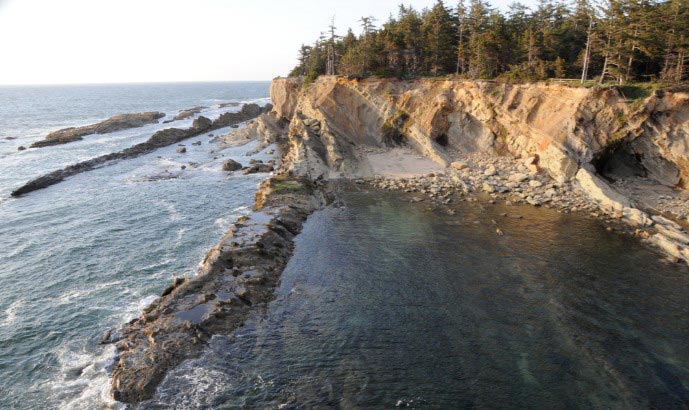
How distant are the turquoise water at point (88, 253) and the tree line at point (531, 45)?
30.0m

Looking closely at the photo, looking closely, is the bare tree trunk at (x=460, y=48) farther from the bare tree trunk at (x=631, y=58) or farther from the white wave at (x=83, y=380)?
the white wave at (x=83, y=380)

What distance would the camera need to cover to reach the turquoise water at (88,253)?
69.3 ft

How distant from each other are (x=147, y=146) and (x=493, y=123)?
62888 millimetres

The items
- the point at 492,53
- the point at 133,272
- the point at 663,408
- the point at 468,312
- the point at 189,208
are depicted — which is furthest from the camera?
the point at 492,53

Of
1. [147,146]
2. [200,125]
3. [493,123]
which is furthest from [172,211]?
[200,125]

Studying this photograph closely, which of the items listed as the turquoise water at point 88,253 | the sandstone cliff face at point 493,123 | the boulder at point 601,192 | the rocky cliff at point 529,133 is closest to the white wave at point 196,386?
the turquoise water at point 88,253

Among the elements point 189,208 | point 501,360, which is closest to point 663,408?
point 501,360

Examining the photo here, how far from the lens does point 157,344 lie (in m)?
21.9

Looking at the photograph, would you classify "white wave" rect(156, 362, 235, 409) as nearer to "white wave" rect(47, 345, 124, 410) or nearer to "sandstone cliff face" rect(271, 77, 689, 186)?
"white wave" rect(47, 345, 124, 410)

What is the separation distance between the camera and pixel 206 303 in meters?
25.2

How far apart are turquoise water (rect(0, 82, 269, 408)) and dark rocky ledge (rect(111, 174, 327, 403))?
58.0 inches

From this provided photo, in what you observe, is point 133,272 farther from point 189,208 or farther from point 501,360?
point 501,360

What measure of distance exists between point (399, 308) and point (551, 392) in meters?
9.35

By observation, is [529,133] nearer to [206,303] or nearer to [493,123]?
[493,123]
